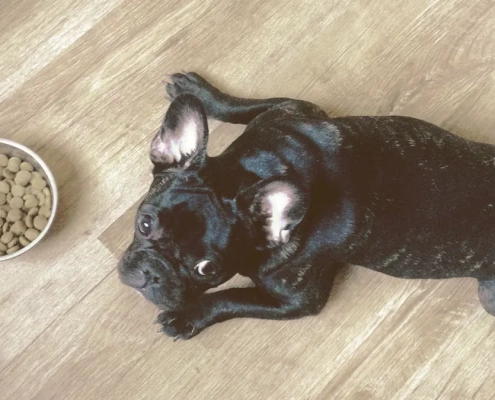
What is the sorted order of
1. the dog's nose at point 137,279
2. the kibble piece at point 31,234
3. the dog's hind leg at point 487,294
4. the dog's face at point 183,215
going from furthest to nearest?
1. the kibble piece at point 31,234
2. the dog's hind leg at point 487,294
3. the dog's nose at point 137,279
4. the dog's face at point 183,215

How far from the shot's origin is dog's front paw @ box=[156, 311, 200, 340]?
2.80 m

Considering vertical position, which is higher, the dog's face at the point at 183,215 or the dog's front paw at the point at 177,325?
the dog's face at the point at 183,215

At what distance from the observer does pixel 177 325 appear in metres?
2.81

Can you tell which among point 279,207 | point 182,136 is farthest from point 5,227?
point 279,207

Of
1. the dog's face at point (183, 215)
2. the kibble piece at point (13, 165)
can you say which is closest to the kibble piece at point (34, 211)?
the kibble piece at point (13, 165)

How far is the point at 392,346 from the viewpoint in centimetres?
291

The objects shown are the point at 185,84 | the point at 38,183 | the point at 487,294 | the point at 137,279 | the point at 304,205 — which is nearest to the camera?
the point at 304,205

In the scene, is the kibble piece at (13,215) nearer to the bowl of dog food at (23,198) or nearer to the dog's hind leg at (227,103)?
the bowl of dog food at (23,198)

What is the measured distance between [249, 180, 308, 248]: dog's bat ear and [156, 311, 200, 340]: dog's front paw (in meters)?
0.82

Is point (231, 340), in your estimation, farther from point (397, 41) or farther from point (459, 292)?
point (397, 41)

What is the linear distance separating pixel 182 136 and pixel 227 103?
0.81 metres

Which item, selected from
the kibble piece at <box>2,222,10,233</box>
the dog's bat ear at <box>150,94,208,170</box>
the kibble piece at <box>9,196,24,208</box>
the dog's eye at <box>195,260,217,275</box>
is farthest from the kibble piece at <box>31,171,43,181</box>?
the dog's eye at <box>195,260,217,275</box>

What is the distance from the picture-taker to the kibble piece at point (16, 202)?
2.80m

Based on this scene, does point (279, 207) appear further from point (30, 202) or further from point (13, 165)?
point (13, 165)
